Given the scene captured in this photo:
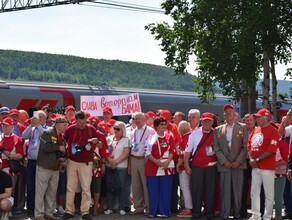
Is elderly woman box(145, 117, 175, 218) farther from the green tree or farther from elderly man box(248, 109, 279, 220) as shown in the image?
the green tree

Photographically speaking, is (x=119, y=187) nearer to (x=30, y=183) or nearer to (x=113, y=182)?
(x=113, y=182)

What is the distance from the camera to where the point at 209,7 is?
1919 cm

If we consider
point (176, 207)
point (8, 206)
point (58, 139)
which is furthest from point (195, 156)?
point (8, 206)

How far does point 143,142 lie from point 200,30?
11410 millimetres

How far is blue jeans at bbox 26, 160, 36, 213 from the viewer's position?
1075cm

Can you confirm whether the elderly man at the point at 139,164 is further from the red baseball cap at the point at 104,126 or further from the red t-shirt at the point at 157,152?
the red baseball cap at the point at 104,126

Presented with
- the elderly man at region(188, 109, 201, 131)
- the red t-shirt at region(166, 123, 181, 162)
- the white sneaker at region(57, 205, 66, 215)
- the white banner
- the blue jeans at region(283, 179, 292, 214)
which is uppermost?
the white banner

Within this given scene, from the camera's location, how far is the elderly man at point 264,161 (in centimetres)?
1000

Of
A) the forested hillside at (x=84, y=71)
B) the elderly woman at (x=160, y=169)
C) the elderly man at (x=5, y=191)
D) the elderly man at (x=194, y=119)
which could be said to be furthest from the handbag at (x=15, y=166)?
the forested hillside at (x=84, y=71)

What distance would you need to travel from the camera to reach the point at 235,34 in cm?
1977

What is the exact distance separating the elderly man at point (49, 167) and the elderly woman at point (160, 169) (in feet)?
5.35

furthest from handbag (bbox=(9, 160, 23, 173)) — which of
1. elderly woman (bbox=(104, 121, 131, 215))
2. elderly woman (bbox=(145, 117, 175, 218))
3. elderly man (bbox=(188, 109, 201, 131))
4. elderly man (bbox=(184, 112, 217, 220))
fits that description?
elderly man (bbox=(188, 109, 201, 131))

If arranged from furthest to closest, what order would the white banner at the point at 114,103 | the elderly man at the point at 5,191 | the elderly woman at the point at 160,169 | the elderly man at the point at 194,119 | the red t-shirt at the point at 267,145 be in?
the white banner at the point at 114,103 → the elderly man at the point at 194,119 → the elderly woman at the point at 160,169 → the red t-shirt at the point at 267,145 → the elderly man at the point at 5,191

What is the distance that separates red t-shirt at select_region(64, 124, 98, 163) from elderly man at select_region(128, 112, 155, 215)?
1.01 meters
